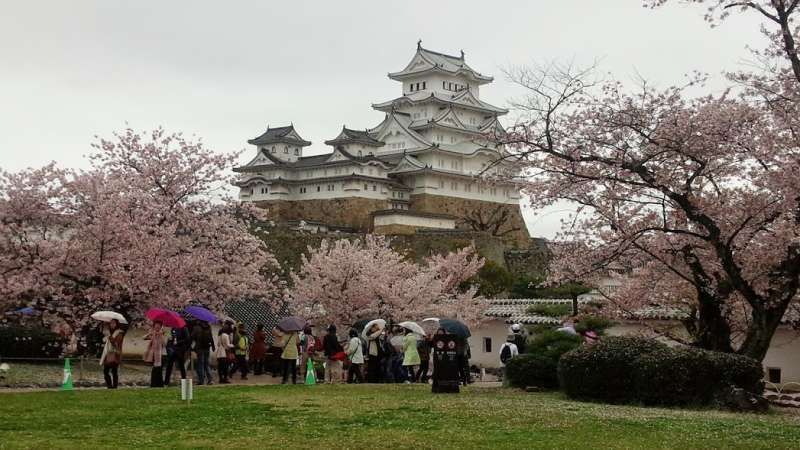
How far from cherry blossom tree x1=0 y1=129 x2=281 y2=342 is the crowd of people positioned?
2110 mm

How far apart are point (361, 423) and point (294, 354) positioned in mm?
9374

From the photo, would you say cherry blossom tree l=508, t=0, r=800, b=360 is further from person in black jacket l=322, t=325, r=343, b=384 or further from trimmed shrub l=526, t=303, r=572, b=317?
trimmed shrub l=526, t=303, r=572, b=317

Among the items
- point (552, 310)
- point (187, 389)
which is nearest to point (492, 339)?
point (552, 310)

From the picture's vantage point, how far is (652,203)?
1645cm

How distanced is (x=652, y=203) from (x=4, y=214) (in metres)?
15.1

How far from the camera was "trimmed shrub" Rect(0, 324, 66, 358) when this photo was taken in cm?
2317

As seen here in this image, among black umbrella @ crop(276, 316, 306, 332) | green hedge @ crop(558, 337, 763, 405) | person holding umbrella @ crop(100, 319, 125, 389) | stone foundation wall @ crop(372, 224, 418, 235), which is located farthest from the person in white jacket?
stone foundation wall @ crop(372, 224, 418, 235)

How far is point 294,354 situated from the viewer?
67.5 ft

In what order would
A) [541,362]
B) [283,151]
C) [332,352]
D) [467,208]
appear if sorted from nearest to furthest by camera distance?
[541,362], [332,352], [467,208], [283,151]

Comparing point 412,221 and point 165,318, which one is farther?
point 412,221

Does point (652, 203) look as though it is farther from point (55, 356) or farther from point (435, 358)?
point (55, 356)

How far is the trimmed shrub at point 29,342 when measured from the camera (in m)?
23.2

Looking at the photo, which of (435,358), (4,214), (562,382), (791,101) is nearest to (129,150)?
(4,214)

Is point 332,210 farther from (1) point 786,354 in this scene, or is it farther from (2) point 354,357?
(2) point 354,357
